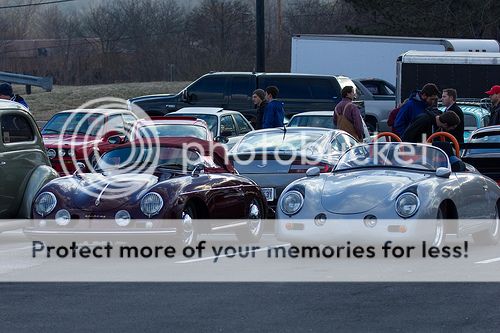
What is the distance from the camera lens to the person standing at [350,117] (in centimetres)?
1894

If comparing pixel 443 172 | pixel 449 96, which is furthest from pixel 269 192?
pixel 443 172

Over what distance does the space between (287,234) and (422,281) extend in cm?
240

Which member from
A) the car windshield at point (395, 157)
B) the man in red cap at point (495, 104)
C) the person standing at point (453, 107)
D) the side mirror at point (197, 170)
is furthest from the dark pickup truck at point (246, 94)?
the car windshield at point (395, 157)

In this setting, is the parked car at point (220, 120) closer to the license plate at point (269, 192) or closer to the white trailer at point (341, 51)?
the license plate at point (269, 192)

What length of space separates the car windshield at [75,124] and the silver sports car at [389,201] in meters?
10.9

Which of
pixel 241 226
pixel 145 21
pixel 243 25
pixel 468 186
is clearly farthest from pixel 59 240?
pixel 145 21

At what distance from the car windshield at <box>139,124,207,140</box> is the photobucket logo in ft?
0.64

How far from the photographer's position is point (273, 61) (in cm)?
7050

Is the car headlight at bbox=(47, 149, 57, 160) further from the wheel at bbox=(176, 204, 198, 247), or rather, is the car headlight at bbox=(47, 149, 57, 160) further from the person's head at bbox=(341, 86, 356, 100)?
the wheel at bbox=(176, 204, 198, 247)

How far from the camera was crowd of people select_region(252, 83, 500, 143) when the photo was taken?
51.7 feet

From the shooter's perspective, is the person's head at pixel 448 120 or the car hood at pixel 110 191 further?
the person's head at pixel 448 120

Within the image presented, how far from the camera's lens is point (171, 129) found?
20297 millimetres

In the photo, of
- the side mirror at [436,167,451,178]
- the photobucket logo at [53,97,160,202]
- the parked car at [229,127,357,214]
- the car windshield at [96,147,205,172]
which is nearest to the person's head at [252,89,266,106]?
the photobucket logo at [53,97,160,202]
